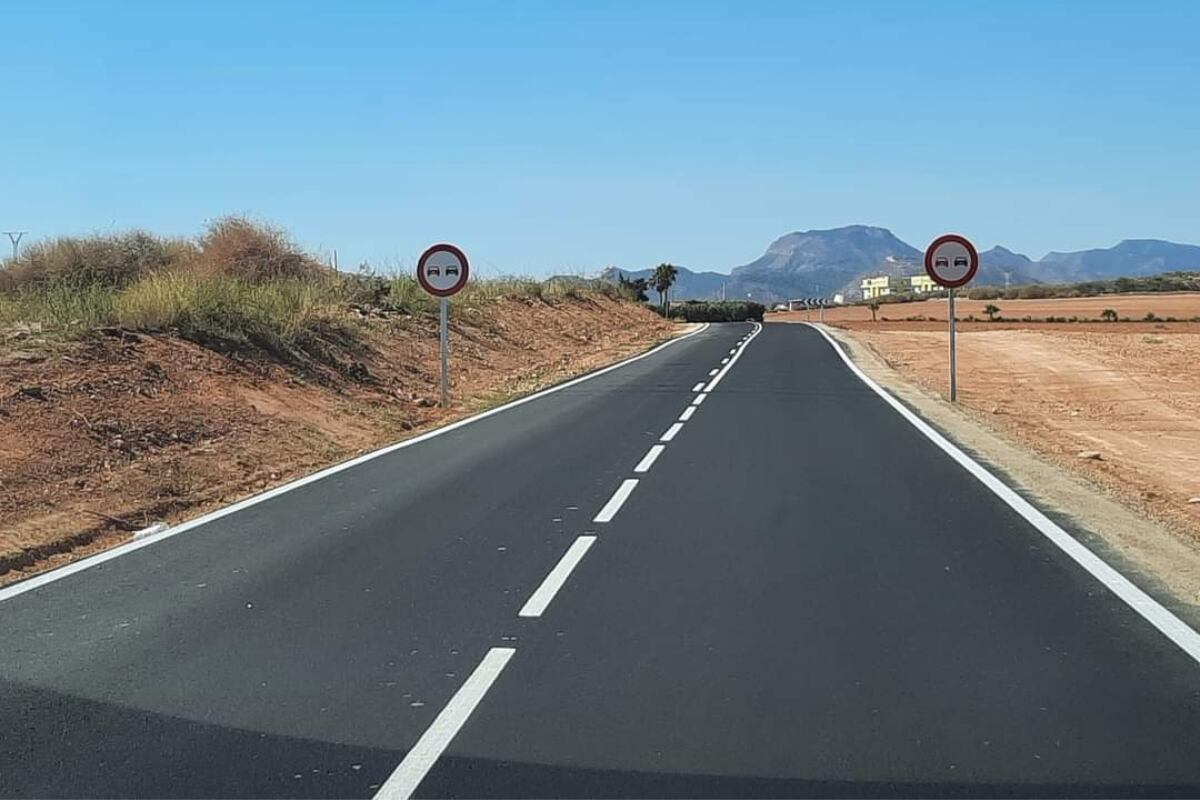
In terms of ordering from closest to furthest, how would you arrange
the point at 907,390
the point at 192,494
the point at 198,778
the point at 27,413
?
the point at 198,778 → the point at 192,494 → the point at 27,413 → the point at 907,390

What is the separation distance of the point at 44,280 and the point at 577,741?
79.4 ft

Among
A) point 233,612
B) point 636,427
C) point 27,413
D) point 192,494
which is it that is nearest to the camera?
point 233,612

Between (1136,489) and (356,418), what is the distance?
36.5 ft

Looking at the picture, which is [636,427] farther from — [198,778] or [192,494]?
[198,778]

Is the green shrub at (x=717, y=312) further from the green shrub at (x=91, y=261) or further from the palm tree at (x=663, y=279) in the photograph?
the green shrub at (x=91, y=261)

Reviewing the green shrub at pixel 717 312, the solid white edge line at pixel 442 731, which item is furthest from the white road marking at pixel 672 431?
the green shrub at pixel 717 312

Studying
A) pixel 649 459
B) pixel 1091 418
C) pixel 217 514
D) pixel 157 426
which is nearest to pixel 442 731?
pixel 217 514

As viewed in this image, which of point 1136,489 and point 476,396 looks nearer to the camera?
point 1136,489

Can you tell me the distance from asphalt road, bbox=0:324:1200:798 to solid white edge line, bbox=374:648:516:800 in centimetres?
2

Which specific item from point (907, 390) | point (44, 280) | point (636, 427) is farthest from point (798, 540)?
point (44, 280)

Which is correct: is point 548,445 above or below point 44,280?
below

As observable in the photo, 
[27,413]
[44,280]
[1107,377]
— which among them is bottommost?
[1107,377]

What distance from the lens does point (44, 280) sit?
26.3 meters

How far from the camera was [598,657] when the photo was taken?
6398mm
